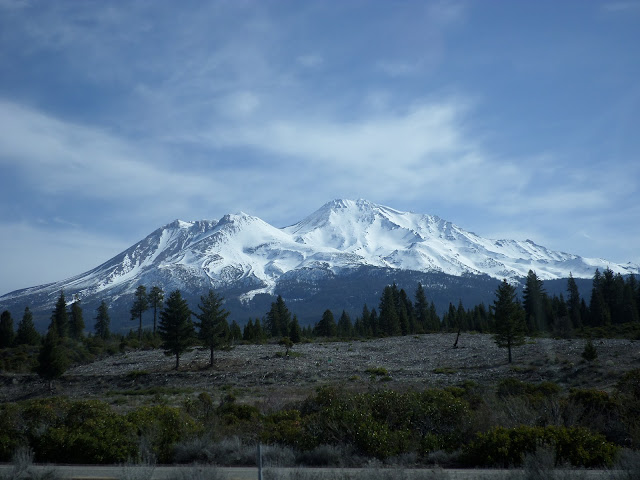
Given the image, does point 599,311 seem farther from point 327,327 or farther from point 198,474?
point 198,474

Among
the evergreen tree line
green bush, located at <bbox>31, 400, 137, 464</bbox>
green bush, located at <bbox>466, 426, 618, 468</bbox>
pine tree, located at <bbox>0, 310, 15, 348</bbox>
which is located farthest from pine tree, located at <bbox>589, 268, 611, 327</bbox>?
pine tree, located at <bbox>0, 310, 15, 348</bbox>

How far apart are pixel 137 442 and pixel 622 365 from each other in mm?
24730

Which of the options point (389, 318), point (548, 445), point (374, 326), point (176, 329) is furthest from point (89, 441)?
point (374, 326)

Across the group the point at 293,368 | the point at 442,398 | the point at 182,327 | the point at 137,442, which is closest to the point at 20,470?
the point at 137,442

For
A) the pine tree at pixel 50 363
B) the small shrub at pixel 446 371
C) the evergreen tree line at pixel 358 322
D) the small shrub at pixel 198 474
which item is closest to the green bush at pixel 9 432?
the small shrub at pixel 198 474

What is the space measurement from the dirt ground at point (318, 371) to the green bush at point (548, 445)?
8.52 m

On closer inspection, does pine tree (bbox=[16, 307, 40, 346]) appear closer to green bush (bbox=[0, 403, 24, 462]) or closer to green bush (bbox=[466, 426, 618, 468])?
green bush (bbox=[0, 403, 24, 462])

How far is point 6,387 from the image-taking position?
34000 mm

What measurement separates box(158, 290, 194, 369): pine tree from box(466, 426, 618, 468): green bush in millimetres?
29785

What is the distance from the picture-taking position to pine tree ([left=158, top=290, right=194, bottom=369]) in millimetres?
35531

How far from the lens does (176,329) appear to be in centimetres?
3578

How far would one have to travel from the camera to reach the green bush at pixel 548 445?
8.58 meters

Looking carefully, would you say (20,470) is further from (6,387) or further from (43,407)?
(6,387)

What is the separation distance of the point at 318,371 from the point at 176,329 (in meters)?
11.8
